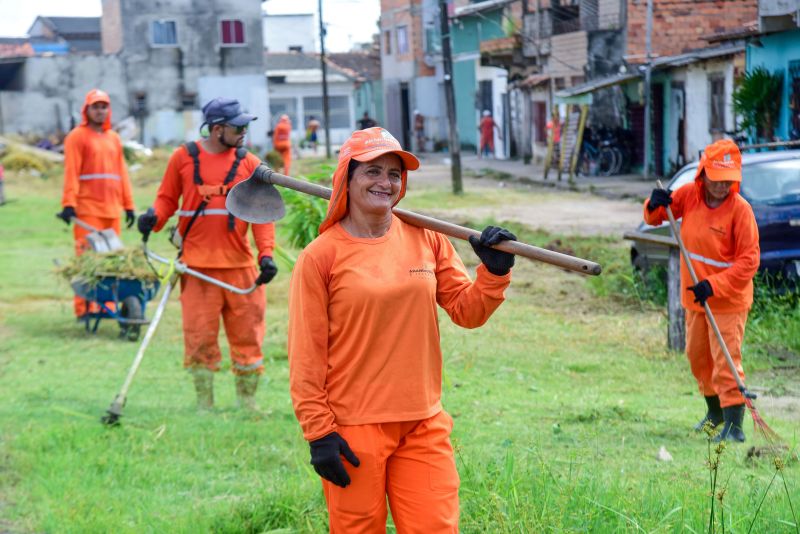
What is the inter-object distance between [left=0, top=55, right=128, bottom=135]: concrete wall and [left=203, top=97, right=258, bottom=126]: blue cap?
149ft

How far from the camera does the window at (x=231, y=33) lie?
53.9 meters

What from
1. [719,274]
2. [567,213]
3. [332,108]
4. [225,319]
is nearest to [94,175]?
[225,319]

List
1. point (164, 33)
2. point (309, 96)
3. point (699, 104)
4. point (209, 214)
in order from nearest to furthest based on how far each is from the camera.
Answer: point (209, 214)
point (699, 104)
point (164, 33)
point (309, 96)

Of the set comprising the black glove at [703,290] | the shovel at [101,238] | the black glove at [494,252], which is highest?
the black glove at [494,252]

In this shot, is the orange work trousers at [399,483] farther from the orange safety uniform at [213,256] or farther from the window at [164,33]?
the window at [164,33]

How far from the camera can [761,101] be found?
20719 mm

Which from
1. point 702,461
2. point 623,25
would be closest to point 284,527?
point 702,461

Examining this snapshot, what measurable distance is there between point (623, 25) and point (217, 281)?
85.1ft

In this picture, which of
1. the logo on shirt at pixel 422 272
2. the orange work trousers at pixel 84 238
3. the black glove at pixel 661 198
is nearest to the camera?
the logo on shirt at pixel 422 272

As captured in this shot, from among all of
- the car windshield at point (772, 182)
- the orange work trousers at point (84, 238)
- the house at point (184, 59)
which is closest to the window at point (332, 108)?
the house at point (184, 59)

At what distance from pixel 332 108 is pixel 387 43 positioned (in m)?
5.49

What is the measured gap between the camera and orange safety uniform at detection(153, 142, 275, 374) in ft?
26.3

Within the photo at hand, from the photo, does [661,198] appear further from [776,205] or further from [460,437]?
[776,205]

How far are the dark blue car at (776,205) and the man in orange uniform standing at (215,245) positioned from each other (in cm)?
426
